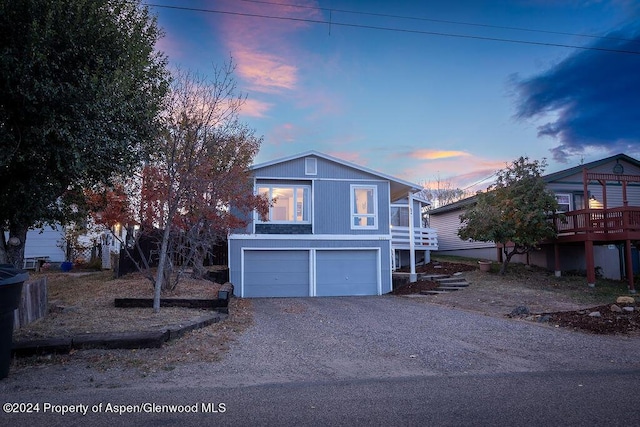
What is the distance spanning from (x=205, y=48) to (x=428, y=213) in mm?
20776

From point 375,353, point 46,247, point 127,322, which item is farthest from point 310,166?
point 46,247

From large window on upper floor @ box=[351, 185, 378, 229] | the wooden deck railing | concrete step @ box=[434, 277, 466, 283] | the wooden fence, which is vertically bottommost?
concrete step @ box=[434, 277, 466, 283]

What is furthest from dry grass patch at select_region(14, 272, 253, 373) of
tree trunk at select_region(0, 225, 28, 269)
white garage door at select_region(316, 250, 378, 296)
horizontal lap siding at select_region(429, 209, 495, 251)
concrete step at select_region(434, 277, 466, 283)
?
horizontal lap siding at select_region(429, 209, 495, 251)

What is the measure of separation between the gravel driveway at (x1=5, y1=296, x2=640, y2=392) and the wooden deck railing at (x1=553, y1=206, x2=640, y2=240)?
308 inches

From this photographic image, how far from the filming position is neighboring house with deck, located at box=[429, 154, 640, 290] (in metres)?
16.4

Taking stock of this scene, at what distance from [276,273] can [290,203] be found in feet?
9.18

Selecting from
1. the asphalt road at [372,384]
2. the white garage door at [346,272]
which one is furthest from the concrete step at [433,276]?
the asphalt road at [372,384]

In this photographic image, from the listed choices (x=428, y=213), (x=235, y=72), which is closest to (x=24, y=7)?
(x=235, y=72)

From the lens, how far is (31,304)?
8547 mm

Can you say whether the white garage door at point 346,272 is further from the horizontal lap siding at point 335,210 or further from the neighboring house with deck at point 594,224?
the neighboring house with deck at point 594,224

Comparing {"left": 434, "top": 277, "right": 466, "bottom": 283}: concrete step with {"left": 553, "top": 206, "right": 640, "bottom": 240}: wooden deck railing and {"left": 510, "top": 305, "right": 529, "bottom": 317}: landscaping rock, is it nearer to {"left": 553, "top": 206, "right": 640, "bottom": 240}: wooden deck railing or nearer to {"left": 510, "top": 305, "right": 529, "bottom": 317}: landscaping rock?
{"left": 553, "top": 206, "right": 640, "bottom": 240}: wooden deck railing

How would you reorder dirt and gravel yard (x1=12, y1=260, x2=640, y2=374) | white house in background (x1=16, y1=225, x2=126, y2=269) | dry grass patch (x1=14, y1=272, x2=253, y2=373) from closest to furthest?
dry grass patch (x1=14, y1=272, x2=253, y2=373) → dirt and gravel yard (x1=12, y1=260, x2=640, y2=374) → white house in background (x1=16, y1=225, x2=126, y2=269)

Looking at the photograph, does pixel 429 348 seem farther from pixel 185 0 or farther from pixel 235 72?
pixel 185 0

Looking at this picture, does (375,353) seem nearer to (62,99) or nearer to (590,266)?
(62,99)
